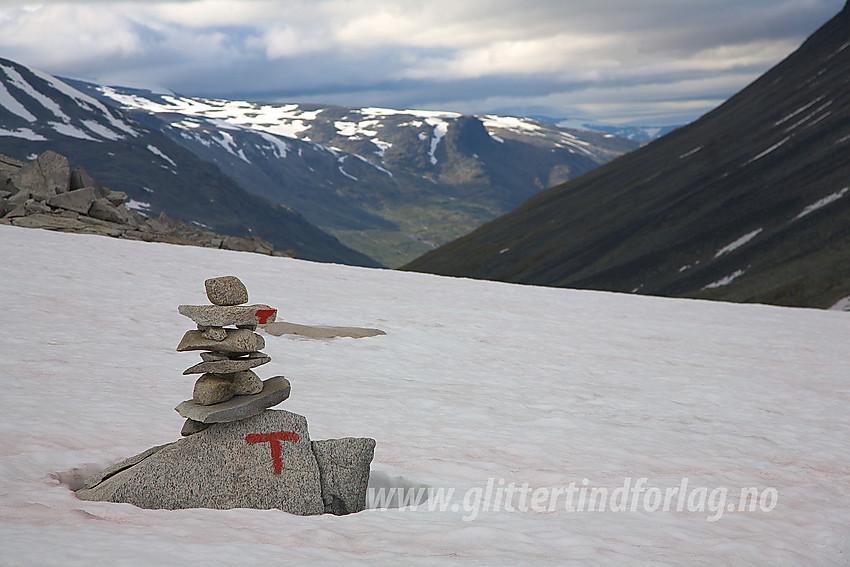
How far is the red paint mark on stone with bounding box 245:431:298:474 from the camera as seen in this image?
29.0 ft

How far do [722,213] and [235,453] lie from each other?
110 m

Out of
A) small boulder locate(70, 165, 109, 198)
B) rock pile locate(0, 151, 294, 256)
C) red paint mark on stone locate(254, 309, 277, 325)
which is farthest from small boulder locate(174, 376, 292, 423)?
small boulder locate(70, 165, 109, 198)

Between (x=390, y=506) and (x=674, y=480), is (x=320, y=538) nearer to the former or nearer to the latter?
(x=390, y=506)

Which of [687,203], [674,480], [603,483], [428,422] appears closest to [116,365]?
[428,422]

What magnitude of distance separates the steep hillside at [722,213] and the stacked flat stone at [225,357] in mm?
70750

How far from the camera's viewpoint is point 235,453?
8.77 meters

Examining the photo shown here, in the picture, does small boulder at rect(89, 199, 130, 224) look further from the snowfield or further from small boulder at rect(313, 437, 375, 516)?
small boulder at rect(313, 437, 375, 516)

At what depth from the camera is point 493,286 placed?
3080 cm

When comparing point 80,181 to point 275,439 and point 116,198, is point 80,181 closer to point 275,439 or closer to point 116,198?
point 116,198

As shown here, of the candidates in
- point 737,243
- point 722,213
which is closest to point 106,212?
point 737,243

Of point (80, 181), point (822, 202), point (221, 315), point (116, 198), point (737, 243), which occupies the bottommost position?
point (221, 315)

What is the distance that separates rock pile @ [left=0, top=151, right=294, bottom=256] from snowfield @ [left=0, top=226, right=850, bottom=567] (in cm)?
1248

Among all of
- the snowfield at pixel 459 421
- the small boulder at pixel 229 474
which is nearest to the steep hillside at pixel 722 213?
the snowfield at pixel 459 421

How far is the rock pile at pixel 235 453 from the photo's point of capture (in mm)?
8336
